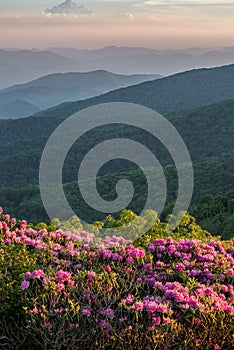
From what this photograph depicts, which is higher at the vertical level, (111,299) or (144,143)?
(144,143)

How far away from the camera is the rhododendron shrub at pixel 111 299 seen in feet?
18.0

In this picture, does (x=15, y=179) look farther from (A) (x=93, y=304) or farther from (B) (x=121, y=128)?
(A) (x=93, y=304)

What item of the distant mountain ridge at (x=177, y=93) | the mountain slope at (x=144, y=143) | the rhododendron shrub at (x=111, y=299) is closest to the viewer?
the rhododendron shrub at (x=111, y=299)

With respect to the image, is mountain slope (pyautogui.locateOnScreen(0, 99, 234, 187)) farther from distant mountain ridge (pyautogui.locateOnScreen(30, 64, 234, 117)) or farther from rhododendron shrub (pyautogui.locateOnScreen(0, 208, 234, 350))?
rhododendron shrub (pyautogui.locateOnScreen(0, 208, 234, 350))

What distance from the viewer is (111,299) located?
19.5 ft

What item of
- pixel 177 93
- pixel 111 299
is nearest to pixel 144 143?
pixel 177 93

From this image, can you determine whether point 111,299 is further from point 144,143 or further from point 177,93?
point 177,93

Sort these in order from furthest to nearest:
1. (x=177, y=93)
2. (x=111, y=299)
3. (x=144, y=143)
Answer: (x=177, y=93)
(x=144, y=143)
(x=111, y=299)

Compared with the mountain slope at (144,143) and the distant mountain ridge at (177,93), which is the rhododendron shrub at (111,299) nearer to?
the mountain slope at (144,143)

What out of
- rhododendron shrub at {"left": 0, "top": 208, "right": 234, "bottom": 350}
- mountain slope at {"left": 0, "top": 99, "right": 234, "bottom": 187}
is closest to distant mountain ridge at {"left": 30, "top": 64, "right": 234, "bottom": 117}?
mountain slope at {"left": 0, "top": 99, "right": 234, "bottom": 187}

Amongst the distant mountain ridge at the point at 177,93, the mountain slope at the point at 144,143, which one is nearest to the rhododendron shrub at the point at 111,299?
the mountain slope at the point at 144,143

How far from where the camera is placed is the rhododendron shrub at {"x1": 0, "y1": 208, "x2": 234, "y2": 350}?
5.49 m

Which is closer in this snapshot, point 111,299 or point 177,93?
point 111,299

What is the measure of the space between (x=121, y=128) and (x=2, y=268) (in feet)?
386
